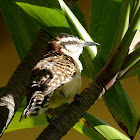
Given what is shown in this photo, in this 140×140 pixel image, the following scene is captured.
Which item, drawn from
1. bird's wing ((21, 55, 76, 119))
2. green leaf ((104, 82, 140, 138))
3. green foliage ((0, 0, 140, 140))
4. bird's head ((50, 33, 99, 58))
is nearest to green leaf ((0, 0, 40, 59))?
green foliage ((0, 0, 140, 140))

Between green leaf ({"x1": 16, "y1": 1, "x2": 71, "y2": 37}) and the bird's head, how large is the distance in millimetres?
32

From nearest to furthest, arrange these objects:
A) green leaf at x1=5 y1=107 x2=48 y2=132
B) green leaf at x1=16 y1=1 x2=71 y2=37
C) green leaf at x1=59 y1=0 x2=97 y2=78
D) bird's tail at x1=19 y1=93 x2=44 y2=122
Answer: bird's tail at x1=19 y1=93 x2=44 y2=122 → green leaf at x1=59 y1=0 x2=97 y2=78 → green leaf at x1=16 y1=1 x2=71 y2=37 → green leaf at x1=5 y1=107 x2=48 y2=132

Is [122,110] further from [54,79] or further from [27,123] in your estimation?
[27,123]

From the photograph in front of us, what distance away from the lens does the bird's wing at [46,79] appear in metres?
0.81

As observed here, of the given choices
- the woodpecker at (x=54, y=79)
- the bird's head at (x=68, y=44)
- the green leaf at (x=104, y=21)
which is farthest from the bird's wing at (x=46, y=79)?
the green leaf at (x=104, y=21)

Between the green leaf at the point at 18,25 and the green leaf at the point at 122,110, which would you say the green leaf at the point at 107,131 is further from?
the green leaf at the point at 18,25

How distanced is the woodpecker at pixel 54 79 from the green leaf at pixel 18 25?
14cm

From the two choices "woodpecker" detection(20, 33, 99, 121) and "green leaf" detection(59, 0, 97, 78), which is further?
"green leaf" detection(59, 0, 97, 78)

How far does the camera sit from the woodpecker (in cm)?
82

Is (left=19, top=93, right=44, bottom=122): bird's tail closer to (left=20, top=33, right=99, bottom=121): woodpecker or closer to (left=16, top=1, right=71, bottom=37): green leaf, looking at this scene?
(left=20, top=33, right=99, bottom=121): woodpecker

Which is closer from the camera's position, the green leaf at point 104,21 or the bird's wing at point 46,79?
the bird's wing at point 46,79

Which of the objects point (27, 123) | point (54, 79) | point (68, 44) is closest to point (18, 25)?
point (68, 44)

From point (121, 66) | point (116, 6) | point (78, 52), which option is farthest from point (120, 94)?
point (116, 6)

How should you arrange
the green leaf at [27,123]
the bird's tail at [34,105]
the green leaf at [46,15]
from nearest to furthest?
the bird's tail at [34,105] < the green leaf at [46,15] < the green leaf at [27,123]
